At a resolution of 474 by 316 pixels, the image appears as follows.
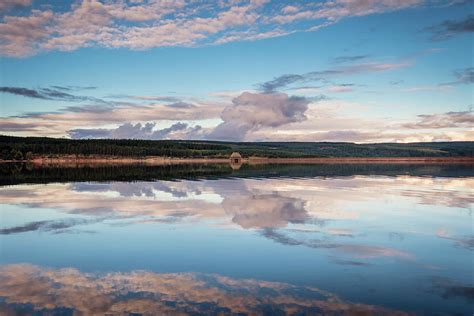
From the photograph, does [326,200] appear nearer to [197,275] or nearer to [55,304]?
[197,275]

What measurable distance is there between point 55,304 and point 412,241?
13.3m

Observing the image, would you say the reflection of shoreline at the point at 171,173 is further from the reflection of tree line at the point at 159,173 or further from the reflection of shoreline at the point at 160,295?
the reflection of shoreline at the point at 160,295

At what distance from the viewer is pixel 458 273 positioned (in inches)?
478

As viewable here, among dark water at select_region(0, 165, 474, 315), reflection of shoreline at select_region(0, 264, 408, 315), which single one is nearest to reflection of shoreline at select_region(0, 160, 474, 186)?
dark water at select_region(0, 165, 474, 315)

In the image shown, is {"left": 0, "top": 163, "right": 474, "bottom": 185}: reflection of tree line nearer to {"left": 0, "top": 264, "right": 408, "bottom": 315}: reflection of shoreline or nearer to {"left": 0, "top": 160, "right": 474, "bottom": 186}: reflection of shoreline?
{"left": 0, "top": 160, "right": 474, "bottom": 186}: reflection of shoreline

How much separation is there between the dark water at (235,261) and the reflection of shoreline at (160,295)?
0.09 feet

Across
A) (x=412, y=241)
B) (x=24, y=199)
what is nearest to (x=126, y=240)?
(x=412, y=241)

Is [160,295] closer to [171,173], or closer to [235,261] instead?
[235,261]

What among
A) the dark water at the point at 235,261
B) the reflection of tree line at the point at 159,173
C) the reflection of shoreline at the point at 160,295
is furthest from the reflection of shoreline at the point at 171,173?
the reflection of shoreline at the point at 160,295

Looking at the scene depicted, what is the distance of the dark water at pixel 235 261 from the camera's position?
31.3 feet

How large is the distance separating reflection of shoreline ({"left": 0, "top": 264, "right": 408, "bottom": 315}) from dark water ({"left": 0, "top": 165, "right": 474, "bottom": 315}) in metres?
0.03

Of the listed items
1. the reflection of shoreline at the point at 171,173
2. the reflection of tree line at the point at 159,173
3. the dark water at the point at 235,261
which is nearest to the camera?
the dark water at the point at 235,261

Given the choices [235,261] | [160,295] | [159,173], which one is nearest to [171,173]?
[159,173]

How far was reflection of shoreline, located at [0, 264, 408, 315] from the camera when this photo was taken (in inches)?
358
